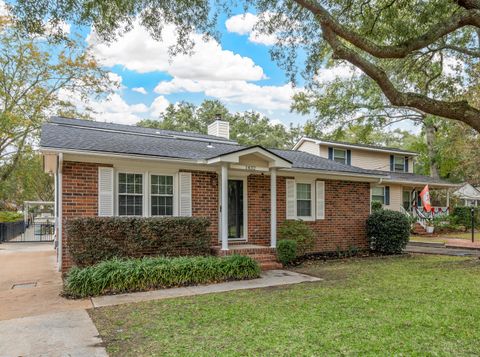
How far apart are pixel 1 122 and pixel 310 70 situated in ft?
62.1

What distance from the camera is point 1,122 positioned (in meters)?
21.1

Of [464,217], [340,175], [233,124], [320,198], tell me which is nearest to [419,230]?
[464,217]

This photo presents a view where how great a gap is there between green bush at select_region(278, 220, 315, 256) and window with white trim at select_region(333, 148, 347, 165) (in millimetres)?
12436

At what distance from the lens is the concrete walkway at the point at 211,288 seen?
663cm

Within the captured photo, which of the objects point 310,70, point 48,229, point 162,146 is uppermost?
point 310,70

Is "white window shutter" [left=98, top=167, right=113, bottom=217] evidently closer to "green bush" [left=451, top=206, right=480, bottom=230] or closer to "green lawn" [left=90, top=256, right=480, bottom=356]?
"green lawn" [left=90, top=256, right=480, bottom=356]

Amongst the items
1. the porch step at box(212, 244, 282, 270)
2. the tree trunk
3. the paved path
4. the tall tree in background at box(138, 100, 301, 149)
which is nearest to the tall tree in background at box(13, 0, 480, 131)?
the porch step at box(212, 244, 282, 270)

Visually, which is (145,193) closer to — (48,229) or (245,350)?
(245,350)

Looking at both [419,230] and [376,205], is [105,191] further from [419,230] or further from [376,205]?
[419,230]

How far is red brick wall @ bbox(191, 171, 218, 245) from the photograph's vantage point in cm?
1017

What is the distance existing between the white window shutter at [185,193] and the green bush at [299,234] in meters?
2.93

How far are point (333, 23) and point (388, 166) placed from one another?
1913 cm

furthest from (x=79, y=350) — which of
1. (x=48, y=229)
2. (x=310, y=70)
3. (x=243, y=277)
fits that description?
(x=48, y=229)

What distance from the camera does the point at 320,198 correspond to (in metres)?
12.1
